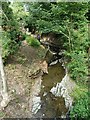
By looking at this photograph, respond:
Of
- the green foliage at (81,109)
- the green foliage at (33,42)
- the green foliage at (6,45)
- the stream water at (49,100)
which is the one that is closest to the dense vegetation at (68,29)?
the green foliage at (6,45)

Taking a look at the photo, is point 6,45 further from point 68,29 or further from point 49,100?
point 49,100

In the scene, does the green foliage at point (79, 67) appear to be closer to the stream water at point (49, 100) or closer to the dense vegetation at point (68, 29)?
the dense vegetation at point (68, 29)

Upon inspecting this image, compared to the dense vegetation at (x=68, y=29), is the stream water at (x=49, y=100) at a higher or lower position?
lower

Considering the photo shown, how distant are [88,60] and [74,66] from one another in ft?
2.77

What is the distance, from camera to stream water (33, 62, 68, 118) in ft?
33.2

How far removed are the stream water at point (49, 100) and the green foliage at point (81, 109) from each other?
2.97 ft

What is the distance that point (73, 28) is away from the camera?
44.6 ft

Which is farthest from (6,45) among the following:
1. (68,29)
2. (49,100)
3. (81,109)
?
(81,109)

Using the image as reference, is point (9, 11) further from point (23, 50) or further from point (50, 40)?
point (50, 40)

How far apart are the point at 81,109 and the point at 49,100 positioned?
2590mm

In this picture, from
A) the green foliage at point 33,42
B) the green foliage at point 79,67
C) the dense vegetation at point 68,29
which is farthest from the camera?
the green foliage at point 33,42

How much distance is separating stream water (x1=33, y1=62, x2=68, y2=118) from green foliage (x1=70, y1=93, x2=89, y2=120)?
0.90 m

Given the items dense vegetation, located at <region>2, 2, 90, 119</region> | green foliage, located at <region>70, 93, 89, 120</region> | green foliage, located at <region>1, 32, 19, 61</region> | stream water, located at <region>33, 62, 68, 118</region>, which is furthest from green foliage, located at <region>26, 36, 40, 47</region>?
green foliage, located at <region>70, 93, 89, 120</region>

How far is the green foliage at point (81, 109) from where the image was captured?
28.6ft
